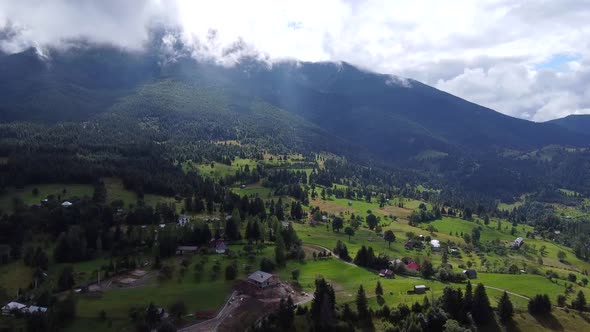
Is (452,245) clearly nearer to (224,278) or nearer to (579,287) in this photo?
(579,287)

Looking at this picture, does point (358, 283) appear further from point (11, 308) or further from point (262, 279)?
point (11, 308)

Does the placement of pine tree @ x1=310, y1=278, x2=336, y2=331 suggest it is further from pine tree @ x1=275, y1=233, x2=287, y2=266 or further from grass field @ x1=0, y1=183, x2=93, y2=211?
grass field @ x1=0, y1=183, x2=93, y2=211

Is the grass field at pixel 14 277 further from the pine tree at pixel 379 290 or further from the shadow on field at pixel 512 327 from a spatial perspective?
the shadow on field at pixel 512 327

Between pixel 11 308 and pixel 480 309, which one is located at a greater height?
pixel 480 309

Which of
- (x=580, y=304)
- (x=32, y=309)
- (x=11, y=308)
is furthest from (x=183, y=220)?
(x=580, y=304)

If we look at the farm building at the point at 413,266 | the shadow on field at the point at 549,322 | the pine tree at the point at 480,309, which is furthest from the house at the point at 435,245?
the pine tree at the point at 480,309

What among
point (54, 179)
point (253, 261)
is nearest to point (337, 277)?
point (253, 261)
